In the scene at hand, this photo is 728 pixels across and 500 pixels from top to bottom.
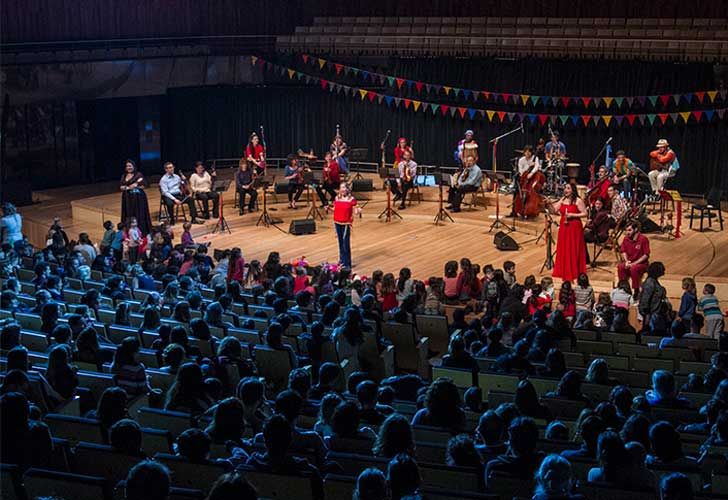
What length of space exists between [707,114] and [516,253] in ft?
19.1

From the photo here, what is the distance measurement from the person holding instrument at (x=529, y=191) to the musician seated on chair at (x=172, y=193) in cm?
611

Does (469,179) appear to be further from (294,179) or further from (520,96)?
(294,179)

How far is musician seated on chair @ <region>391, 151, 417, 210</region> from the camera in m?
20.4

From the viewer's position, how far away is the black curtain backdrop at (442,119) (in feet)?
68.4

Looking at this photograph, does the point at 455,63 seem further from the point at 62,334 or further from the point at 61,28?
the point at 62,334

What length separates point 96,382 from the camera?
816 centimetres

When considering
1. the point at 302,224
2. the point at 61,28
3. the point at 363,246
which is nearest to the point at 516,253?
the point at 363,246

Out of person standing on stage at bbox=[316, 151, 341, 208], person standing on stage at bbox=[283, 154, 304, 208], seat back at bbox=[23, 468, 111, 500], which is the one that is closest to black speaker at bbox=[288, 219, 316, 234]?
person standing on stage at bbox=[316, 151, 341, 208]

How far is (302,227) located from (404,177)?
9.03 feet

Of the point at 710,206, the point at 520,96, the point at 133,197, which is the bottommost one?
the point at 710,206

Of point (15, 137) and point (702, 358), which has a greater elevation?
point (15, 137)

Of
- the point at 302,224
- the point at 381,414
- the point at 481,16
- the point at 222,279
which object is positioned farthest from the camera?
the point at 481,16

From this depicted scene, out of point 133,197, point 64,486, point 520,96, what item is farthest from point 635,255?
point 64,486

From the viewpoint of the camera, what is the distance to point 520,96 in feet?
73.5
